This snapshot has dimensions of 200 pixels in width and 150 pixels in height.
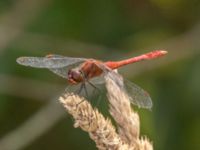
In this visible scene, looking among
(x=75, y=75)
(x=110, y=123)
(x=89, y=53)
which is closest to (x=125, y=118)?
(x=110, y=123)

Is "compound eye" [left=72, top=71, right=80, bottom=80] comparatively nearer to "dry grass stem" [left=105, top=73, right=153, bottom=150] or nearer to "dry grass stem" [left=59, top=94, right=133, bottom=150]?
"dry grass stem" [left=105, top=73, right=153, bottom=150]

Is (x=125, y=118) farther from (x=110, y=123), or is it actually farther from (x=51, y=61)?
(x=51, y=61)

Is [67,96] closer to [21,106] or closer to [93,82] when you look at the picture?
[93,82]

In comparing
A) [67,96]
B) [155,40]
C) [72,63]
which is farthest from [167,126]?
[67,96]

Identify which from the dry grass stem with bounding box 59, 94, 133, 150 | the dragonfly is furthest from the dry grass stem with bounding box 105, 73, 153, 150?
the dragonfly

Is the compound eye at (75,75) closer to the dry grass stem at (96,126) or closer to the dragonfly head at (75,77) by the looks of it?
the dragonfly head at (75,77)

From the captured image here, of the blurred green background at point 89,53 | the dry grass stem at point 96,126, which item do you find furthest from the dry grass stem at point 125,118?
the blurred green background at point 89,53

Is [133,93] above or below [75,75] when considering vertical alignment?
below
